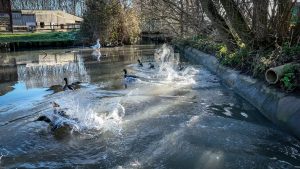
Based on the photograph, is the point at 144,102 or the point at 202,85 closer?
the point at 144,102

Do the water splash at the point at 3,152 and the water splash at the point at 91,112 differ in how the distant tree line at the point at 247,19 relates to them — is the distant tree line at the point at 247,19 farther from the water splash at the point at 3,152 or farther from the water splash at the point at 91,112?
the water splash at the point at 3,152

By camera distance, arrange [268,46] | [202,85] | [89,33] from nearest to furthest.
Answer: [268,46] < [202,85] < [89,33]

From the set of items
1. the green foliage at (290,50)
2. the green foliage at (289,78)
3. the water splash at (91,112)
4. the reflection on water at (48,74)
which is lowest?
the reflection on water at (48,74)

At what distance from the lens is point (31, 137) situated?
24.9 feet

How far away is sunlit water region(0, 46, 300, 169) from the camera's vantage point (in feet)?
20.5

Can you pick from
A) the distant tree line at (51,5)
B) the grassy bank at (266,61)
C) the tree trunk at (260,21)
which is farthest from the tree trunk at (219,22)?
the distant tree line at (51,5)

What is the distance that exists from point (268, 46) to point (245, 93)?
173 cm

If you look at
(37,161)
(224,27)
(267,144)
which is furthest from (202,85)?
(37,161)

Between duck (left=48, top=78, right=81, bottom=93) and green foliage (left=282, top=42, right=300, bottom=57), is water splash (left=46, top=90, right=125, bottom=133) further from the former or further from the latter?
green foliage (left=282, top=42, right=300, bottom=57)

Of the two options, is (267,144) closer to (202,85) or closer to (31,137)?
(31,137)

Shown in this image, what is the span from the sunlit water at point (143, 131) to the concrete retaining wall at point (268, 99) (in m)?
0.19

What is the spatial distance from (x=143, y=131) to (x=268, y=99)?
3.02 metres

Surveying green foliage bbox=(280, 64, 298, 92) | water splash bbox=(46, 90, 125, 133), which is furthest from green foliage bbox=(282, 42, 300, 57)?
water splash bbox=(46, 90, 125, 133)

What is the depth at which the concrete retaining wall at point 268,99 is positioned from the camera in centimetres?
A: 744
